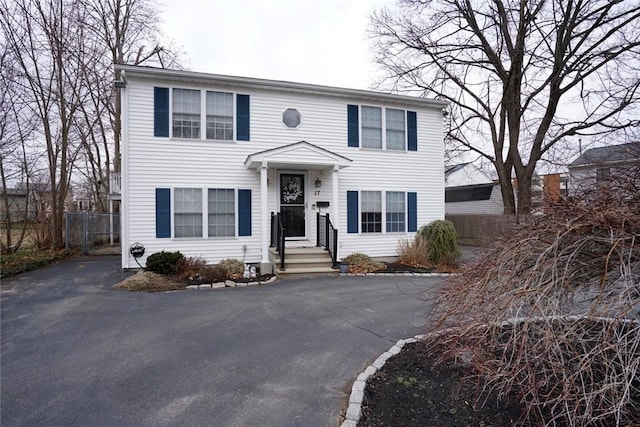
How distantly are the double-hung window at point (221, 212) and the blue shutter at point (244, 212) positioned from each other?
0.57 ft

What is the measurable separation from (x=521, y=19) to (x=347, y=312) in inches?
565

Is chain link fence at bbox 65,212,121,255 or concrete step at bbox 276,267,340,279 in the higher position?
chain link fence at bbox 65,212,121,255

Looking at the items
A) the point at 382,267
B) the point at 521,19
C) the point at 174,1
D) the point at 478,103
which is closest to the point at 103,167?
the point at 174,1

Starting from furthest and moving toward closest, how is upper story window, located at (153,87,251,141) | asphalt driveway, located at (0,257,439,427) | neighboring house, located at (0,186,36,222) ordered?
neighboring house, located at (0,186,36,222) < upper story window, located at (153,87,251,141) < asphalt driveway, located at (0,257,439,427)

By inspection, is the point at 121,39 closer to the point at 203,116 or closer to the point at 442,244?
the point at 203,116

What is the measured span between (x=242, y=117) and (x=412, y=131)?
18.7ft

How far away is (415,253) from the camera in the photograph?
10688 millimetres

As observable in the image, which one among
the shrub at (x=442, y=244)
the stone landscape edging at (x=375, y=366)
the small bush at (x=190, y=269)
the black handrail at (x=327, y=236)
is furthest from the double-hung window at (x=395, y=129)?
the stone landscape edging at (x=375, y=366)

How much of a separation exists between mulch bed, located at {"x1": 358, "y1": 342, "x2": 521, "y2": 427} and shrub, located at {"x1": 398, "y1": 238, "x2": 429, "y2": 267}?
283 inches

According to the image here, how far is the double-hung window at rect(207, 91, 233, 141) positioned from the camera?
382 inches

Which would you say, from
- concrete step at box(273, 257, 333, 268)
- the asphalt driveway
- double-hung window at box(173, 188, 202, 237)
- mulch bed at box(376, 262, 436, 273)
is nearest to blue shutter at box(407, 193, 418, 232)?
A: mulch bed at box(376, 262, 436, 273)

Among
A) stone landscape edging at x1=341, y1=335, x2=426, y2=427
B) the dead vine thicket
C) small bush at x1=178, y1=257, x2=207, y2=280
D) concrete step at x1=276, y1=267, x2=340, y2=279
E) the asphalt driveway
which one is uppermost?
the dead vine thicket

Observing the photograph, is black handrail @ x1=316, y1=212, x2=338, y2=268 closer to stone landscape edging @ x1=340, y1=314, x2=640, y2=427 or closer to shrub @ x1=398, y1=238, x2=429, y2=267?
shrub @ x1=398, y1=238, x2=429, y2=267

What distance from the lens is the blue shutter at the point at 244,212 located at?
9.86m
